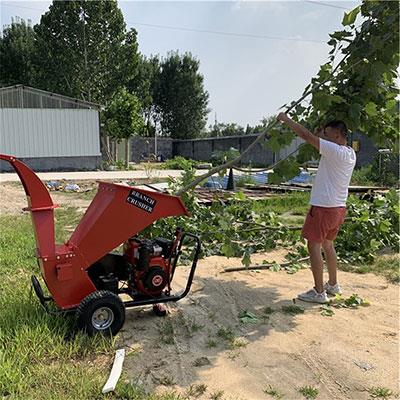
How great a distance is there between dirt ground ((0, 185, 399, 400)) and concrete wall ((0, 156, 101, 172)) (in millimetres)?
22776

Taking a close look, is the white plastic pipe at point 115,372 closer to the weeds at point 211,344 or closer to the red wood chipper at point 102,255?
the red wood chipper at point 102,255

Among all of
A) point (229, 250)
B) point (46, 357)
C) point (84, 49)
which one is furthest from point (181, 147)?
point (46, 357)

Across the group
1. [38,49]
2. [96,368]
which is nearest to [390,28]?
[96,368]

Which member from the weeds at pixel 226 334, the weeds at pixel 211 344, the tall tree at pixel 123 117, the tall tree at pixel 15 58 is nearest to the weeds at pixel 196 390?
the weeds at pixel 211 344

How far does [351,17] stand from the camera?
473 cm

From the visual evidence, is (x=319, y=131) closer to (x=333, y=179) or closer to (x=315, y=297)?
(x=333, y=179)

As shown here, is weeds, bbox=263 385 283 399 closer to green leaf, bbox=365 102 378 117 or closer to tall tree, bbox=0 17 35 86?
green leaf, bbox=365 102 378 117

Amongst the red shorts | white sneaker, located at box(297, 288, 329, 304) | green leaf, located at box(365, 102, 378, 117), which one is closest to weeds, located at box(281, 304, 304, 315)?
white sneaker, located at box(297, 288, 329, 304)

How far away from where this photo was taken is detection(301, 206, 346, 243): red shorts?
170 inches

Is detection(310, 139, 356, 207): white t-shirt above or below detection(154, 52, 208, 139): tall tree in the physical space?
below

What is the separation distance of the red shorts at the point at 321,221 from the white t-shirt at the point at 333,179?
6 cm

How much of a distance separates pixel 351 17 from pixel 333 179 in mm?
1781

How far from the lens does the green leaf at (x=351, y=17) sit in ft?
15.5

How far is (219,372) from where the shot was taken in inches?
124
